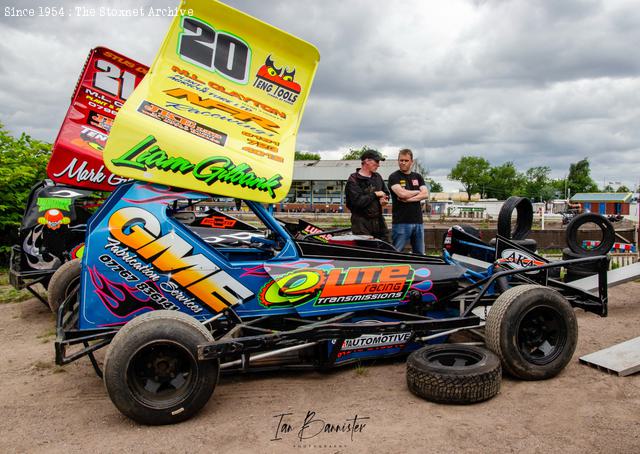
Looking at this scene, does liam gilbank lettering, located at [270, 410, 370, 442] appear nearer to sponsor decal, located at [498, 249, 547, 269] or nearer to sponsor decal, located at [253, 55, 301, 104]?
sponsor decal, located at [498, 249, 547, 269]

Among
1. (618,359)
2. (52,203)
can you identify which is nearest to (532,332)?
(618,359)

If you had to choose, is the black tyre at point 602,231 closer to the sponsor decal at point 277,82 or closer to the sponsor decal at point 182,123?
the sponsor decal at point 277,82

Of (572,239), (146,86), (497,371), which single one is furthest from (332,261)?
(572,239)

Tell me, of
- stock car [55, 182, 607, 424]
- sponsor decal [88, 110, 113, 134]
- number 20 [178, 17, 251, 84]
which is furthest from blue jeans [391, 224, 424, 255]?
sponsor decal [88, 110, 113, 134]

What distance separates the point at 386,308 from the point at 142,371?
6.77 feet

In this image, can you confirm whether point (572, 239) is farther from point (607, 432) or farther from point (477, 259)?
point (607, 432)

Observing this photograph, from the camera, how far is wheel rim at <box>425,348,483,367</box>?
409 centimetres

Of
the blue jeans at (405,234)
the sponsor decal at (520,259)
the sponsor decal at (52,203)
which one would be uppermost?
the sponsor decal at (52,203)

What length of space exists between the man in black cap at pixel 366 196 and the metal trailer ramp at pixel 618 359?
3.00m

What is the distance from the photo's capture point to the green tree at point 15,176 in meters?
10.2

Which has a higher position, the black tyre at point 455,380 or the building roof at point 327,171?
the building roof at point 327,171

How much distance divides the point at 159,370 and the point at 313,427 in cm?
116

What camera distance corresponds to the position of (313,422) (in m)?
3.47

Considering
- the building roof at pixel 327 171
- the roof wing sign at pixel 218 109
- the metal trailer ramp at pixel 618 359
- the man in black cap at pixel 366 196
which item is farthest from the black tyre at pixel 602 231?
the building roof at pixel 327 171
